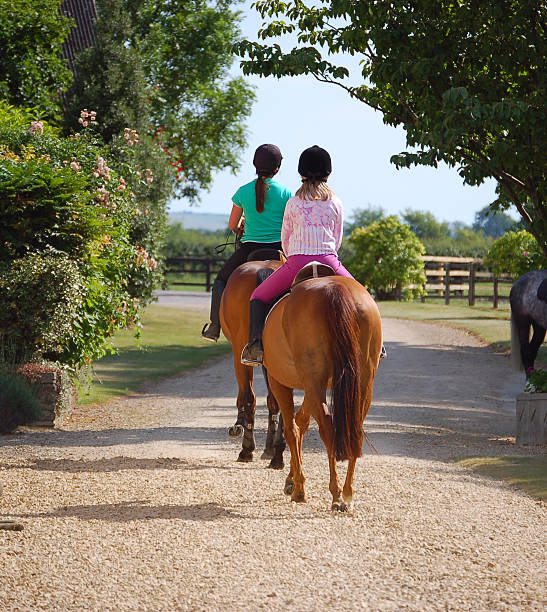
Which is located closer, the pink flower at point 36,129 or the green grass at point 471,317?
the pink flower at point 36,129

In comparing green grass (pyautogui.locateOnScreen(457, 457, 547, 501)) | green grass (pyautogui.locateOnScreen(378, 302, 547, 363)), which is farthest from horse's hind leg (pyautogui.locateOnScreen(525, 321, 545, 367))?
green grass (pyautogui.locateOnScreen(457, 457, 547, 501))

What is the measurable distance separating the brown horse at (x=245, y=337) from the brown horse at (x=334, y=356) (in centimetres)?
130

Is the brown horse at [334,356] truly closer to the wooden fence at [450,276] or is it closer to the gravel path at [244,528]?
the gravel path at [244,528]

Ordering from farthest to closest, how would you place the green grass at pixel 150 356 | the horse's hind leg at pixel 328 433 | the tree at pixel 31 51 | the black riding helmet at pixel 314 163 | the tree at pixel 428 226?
the tree at pixel 428 226 → the tree at pixel 31 51 → the green grass at pixel 150 356 → the black riding helmet at pixel 314 163 → the horse's hind leg at pixel 328 433

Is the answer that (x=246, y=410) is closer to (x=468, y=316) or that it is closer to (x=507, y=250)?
(x=468, y=316)

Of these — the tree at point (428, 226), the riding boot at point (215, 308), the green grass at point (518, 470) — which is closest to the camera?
the green grass at point (518, 470)

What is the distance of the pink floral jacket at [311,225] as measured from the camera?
254 inches

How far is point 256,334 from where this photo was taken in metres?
6.70

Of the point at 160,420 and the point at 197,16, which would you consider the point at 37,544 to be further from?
the point at 197,16

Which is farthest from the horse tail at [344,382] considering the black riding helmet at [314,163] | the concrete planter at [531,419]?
the concrete planter at [531,419]

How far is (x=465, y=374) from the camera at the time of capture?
1584 cm

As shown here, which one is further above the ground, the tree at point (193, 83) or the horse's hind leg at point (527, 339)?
the tree at point (193, 83)

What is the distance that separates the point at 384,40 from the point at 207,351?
1036cm

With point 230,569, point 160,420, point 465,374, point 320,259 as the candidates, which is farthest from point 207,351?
point 230,569
